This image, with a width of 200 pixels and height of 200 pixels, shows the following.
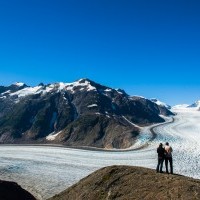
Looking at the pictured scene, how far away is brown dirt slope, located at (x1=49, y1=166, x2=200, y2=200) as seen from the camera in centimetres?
3192

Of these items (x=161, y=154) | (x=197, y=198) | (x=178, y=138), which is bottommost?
(x=197, y=198)

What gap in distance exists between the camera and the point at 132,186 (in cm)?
3528

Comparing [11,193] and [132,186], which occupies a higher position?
[132,186]

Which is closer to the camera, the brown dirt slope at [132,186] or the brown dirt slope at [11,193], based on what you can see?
the brown dirt slope at [132,186]

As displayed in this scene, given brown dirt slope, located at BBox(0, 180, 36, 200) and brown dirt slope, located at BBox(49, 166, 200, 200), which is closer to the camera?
brown dirt slope, located at BBox(49, 166, 200, 200)

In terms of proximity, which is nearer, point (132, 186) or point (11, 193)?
point (132, 186)

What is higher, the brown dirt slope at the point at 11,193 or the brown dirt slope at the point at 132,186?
the brown dirt slope at the point at 132,186

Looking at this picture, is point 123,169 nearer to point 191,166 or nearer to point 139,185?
point 139,185

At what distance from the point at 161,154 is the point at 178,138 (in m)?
115

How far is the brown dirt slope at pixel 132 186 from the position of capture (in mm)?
31922

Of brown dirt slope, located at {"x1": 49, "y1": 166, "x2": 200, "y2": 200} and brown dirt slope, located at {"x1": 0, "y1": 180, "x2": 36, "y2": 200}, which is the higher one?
brown dirt slope, located at {"x1": 49, "y1": 166, "x2": 200, "y2": 200}

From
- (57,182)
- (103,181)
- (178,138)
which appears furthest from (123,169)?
(178,138)

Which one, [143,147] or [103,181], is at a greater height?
[143,147]

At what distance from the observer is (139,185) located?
34938 millimetres
